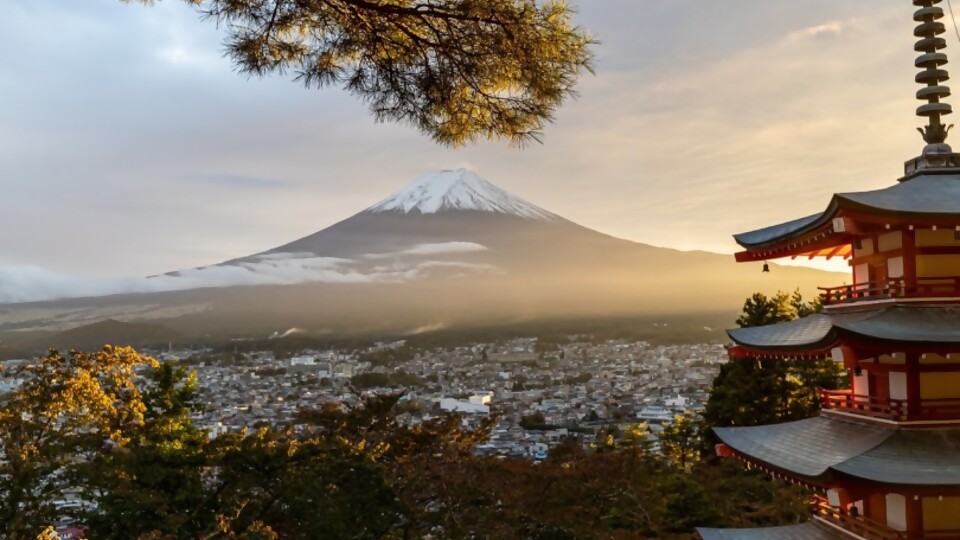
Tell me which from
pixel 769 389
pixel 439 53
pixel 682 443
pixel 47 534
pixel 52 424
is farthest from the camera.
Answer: pixel 682 443

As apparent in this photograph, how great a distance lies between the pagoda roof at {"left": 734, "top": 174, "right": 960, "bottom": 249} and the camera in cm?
597

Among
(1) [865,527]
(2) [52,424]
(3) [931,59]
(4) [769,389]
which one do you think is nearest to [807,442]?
(1) [865,527]

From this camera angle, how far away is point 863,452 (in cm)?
600

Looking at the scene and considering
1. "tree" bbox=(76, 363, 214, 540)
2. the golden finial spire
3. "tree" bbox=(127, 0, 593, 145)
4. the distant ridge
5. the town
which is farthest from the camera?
the distant ridge

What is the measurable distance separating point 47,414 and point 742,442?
9.05 m

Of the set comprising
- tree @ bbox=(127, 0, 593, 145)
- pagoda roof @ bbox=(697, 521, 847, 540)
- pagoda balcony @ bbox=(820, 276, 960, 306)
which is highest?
tree @ bbox=(127, 0, 593, 145)

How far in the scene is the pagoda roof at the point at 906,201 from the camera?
5.97 metres

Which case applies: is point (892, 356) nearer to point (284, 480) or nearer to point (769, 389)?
point (284, 480)

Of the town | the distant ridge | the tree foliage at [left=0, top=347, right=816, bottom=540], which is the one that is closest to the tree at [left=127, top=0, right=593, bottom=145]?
the tree foliage at [left=0, top=347, right=816, bottom=540]

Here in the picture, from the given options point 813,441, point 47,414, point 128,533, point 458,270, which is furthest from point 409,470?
point 458,270

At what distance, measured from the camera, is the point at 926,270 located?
636 centimetres

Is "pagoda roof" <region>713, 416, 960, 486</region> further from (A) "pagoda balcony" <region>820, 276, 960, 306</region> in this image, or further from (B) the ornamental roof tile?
(A) "pagoda balcony" <region>820, 276, 960, 306</region>

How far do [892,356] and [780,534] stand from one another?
2.11 metres

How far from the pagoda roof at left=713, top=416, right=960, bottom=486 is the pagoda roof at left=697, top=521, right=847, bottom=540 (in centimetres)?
81
